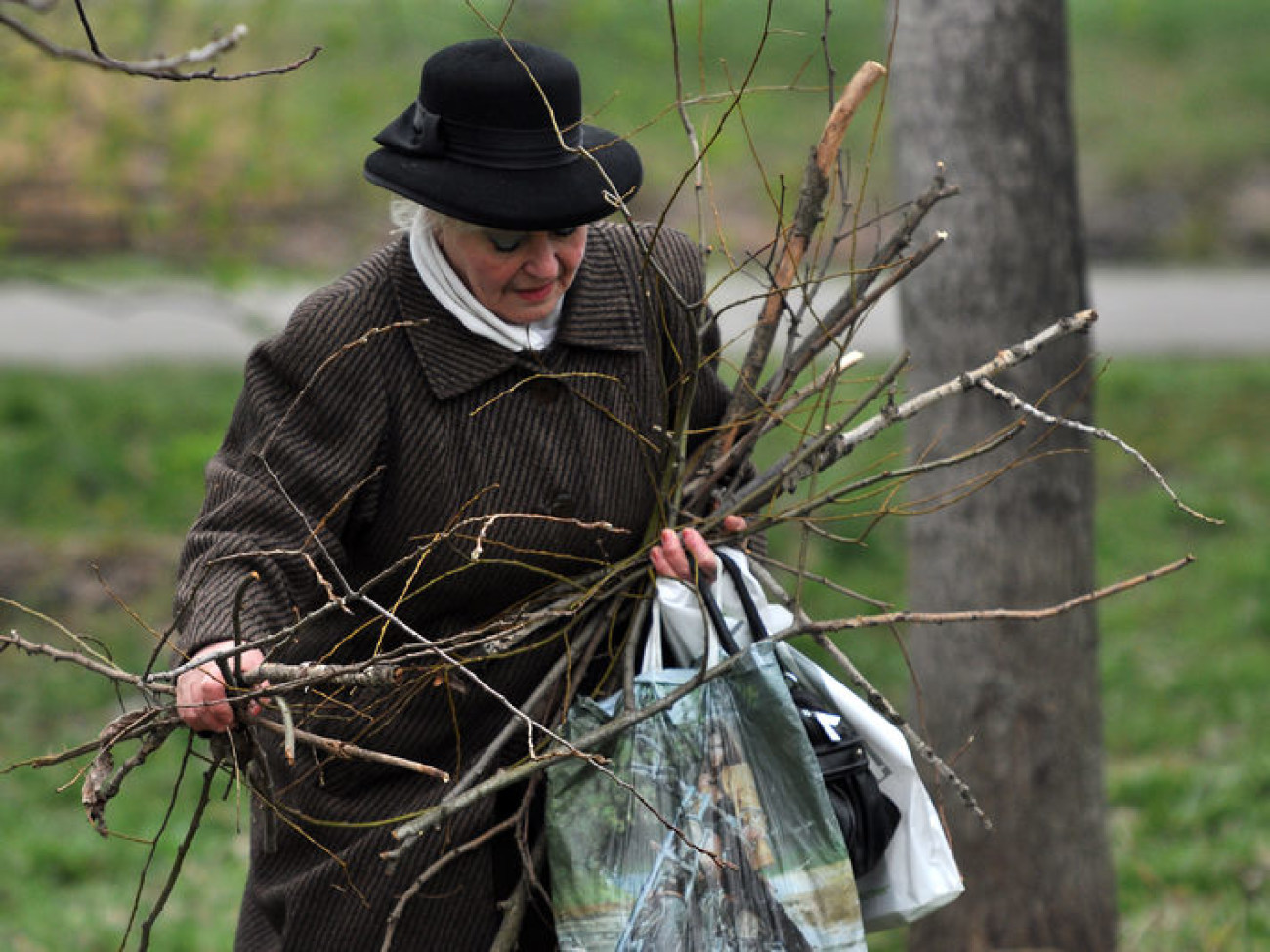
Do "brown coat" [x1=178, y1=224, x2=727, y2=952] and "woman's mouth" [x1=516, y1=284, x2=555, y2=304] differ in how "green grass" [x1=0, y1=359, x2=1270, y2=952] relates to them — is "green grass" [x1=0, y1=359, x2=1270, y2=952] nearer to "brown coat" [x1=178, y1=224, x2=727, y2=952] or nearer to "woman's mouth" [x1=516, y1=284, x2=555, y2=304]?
"brown coat" [x1=178, y1=224, x2=727, y2=952]

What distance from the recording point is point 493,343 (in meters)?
2.44

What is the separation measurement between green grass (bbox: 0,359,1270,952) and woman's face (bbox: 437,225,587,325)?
121 centimetres

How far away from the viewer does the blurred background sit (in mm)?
4582

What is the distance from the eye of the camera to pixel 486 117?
91.6 inches

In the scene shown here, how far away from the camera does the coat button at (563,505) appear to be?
8.09 feet

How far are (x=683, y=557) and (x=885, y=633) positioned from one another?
3652 millimetres

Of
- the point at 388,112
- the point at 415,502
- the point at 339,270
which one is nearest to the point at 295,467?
the point at 415,502

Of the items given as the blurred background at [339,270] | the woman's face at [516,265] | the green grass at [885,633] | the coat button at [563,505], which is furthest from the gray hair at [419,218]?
the green grass at [885,633]

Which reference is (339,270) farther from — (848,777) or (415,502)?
(848,777)

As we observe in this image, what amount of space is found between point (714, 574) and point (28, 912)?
2735mm

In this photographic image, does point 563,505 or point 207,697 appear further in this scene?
point 563,505

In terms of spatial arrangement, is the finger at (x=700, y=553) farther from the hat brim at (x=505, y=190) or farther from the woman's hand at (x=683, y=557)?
the hat brim at (x=505, y=190)

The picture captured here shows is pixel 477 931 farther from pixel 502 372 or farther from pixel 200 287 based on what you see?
pixel 200 287

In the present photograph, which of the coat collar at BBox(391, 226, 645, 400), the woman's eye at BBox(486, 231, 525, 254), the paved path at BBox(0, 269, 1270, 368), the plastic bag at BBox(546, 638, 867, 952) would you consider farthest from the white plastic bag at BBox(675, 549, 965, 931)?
the paved path at BBox(0, 269, 1270, 368)
